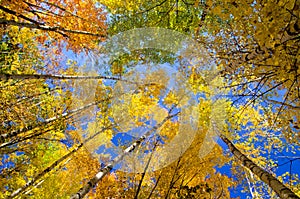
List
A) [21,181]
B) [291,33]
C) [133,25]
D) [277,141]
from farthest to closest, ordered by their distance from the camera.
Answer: [21,181], [133,25], [277,141], [291,33]

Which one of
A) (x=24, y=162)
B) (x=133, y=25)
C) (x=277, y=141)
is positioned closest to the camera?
(x=277, y=141)

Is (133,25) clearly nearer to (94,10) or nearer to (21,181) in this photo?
(94,10)

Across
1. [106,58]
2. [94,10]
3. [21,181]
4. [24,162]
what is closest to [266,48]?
[94,10]

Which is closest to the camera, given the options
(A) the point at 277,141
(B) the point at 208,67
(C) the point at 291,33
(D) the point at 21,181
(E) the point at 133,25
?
(C) the point at 291,33

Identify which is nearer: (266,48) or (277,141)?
(266,48)

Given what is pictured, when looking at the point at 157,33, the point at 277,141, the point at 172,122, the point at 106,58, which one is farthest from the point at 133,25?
the point at 277,141

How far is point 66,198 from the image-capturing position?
25.6 feet

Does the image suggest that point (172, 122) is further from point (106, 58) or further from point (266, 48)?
point (266, 48)

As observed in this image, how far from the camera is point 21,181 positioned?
26.1ft

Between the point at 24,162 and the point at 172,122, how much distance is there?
6370 mm

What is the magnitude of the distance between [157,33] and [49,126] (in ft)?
14.7

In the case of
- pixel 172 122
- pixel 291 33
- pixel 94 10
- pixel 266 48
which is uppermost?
pixel 94 10

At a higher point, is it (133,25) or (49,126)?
(133,25)

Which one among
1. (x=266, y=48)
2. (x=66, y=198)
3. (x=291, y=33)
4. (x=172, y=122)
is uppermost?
(x=291, y=33)
